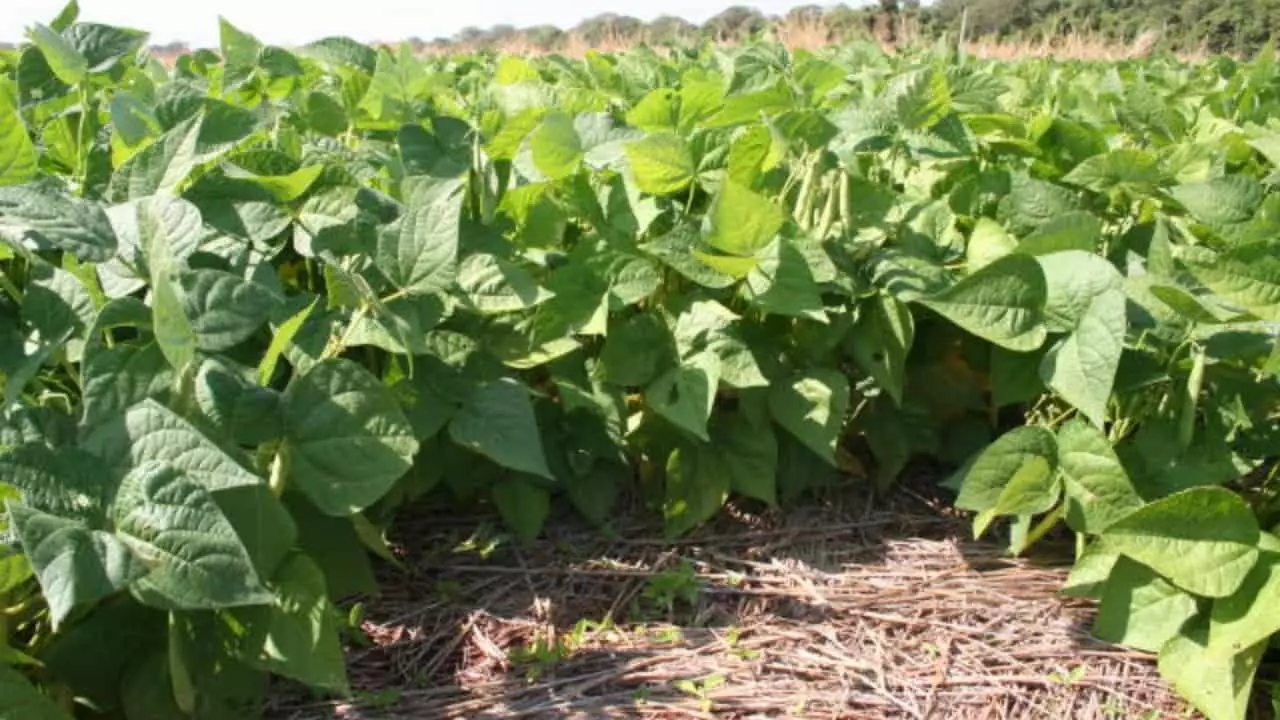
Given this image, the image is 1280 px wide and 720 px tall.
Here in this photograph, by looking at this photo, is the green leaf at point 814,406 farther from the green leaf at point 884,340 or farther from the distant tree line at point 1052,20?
the distant tree line at point 1052,20

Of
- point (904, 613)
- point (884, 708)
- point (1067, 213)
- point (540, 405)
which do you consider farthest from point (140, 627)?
point (1067, 213)

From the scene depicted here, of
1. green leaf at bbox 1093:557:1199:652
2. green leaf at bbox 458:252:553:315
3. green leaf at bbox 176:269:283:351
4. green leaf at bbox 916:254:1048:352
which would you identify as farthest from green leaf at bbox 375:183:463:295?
green leaf at bbox 1093:557:1199:652

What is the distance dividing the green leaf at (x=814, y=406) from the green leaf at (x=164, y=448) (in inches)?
36.8

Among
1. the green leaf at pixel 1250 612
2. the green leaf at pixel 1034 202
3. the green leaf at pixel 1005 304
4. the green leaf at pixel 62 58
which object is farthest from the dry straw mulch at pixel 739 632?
the green leaf at pixel 62 58

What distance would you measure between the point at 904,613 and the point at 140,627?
1099 mm

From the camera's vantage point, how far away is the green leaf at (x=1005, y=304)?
158 cm

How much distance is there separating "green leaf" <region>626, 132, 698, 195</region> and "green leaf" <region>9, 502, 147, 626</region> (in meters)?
0.99

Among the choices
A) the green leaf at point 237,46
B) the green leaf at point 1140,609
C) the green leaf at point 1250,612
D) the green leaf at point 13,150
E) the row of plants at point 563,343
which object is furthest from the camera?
the green leaf at point 237,46

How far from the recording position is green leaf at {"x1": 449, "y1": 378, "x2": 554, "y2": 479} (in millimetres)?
1501

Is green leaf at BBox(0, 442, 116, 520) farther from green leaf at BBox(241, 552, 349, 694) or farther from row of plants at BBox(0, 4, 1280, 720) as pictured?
green leaf at BBox(241, 552, 349, 694)

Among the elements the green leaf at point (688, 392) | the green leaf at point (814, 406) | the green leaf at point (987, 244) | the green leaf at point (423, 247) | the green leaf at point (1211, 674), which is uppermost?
the green leaf at point (423, 247)

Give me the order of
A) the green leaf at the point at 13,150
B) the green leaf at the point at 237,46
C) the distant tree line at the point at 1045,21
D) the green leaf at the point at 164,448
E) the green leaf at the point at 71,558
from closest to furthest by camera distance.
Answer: the green leaf at the point at 71,558 < the green leaf at the point at 164,448 < the green leaf at the point at 13,150 < the green leaf at the point at 237,46 < the distant tree line at the point at 1045,21

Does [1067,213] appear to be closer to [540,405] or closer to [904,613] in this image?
[904,613]

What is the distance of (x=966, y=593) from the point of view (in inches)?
68.6
